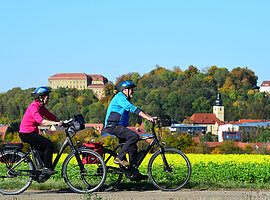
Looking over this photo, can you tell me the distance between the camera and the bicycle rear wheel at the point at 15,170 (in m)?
7.85

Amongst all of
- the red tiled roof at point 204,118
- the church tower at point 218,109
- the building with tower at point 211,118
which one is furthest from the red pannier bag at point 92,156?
the church tower at point 218,109

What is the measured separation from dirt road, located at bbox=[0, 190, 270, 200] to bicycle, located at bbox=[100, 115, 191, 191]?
0.21m

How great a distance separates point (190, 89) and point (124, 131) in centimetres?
16351

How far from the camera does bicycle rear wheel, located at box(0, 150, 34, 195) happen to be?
785 centimetres

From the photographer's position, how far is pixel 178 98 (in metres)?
163

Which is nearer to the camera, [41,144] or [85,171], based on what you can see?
[41,144]

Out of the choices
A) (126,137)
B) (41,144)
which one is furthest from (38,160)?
(126,137)

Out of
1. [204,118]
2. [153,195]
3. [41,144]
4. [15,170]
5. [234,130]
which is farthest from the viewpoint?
[204,118]

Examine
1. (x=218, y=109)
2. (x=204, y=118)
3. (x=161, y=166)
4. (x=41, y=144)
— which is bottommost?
(x=161, y=166)

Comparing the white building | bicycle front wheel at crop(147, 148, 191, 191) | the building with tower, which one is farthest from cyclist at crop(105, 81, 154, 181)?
the building with tower

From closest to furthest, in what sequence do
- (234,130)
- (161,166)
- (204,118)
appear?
(161,166), (234,130), (204,118)

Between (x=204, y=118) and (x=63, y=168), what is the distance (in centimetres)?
14906

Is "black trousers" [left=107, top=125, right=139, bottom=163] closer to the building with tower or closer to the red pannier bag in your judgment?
the red pannier bag

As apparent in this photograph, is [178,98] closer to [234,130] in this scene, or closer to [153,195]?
[234,130]
